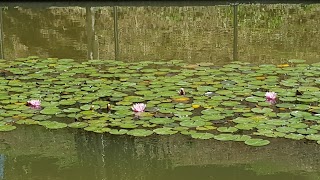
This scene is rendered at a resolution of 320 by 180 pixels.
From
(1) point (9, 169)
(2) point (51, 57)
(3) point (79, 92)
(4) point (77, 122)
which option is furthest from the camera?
(2) point (51, 57)

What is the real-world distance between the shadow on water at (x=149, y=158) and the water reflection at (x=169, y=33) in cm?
252

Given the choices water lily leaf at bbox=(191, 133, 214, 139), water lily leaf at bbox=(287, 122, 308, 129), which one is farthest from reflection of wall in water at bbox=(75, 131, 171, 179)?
water lily leaf at bbox=(287, 122, 308, 129)

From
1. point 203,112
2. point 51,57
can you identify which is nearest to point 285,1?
point 51,57

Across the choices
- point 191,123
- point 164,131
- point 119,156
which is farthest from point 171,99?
point 119,156

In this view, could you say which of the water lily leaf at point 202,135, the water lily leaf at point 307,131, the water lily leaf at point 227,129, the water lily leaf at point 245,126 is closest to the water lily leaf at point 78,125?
the water lily leaf at point 202,135

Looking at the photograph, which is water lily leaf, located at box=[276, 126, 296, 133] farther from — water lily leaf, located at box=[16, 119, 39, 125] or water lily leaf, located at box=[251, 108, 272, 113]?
water lily leaf, located at box=[16, 119, 39, 125]

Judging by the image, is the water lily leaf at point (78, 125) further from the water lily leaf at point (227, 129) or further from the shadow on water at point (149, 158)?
the water lily leaf at point (227, 129)

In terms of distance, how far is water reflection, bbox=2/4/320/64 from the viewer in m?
6.45

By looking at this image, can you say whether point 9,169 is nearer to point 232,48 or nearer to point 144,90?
point 144,90

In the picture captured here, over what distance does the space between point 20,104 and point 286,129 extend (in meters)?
2.11

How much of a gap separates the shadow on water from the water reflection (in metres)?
2.52

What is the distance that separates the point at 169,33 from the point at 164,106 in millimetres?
3801

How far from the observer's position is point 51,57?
6.45 m

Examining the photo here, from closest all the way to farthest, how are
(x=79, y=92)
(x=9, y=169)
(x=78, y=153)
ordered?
(x=9, y=169), (x=78, y=153), (x=79, y=92)
